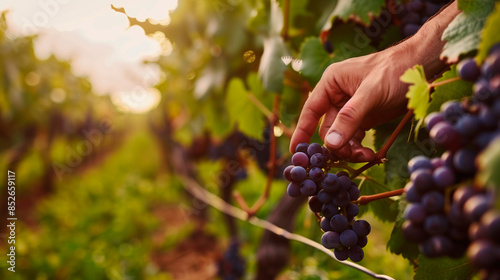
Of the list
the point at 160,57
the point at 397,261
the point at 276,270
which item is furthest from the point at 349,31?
the point at 160,57

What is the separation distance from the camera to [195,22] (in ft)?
9.78

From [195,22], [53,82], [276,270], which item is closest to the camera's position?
[276,270]

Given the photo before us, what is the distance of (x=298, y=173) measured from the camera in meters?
0.80

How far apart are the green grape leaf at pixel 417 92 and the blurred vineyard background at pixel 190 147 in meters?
0.41

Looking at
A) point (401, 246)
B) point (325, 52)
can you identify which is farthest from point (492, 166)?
point (325, 52)

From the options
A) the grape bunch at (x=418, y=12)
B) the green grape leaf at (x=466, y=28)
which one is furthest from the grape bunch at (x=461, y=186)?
the grape bunch at (x=418, y=12)

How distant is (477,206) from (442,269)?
0.47m

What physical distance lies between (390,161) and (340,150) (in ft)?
0.74

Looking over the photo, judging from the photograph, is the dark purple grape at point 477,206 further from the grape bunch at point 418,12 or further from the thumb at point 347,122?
the grape bunch at point 418,12

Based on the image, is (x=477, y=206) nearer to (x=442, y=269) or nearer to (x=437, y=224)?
(x=437, y=224)

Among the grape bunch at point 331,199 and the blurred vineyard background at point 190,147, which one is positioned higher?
the grape bunch at point 331,199

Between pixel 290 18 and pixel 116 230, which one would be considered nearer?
pixel 290 18

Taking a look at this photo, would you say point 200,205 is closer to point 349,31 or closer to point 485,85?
point 349,31

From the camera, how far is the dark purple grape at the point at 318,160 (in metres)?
0.81
